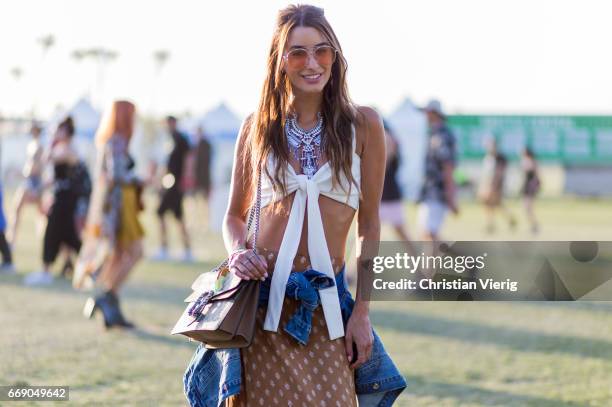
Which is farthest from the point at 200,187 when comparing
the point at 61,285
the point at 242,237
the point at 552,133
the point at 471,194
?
the point at 471,194

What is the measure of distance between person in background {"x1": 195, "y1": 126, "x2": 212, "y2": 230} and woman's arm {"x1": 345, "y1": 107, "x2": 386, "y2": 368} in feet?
52.5

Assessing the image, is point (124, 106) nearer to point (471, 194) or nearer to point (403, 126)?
point (403, 126)

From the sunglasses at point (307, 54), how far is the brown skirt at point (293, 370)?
768mm

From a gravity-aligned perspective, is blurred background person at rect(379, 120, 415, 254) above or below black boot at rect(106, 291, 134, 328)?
above

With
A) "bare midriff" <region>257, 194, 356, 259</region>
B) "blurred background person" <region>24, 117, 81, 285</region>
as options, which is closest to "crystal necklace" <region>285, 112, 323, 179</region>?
"bare midriff" <region>257, 194, 356, 259</region>

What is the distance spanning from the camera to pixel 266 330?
3.39 m

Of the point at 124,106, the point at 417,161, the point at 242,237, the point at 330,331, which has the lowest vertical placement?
the point at 330,331

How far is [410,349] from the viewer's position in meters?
7.98

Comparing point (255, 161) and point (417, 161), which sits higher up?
point (417, 161)

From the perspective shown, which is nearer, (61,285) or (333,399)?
(333,399)

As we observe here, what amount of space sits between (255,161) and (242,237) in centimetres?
27

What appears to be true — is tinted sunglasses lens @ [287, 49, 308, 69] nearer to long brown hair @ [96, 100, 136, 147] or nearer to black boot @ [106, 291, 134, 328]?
black boot @ [106, 291, 134, 328]

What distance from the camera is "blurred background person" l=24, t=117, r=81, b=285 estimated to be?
12.0 m

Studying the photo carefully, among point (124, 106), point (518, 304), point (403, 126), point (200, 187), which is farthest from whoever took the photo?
point (403, 126)
